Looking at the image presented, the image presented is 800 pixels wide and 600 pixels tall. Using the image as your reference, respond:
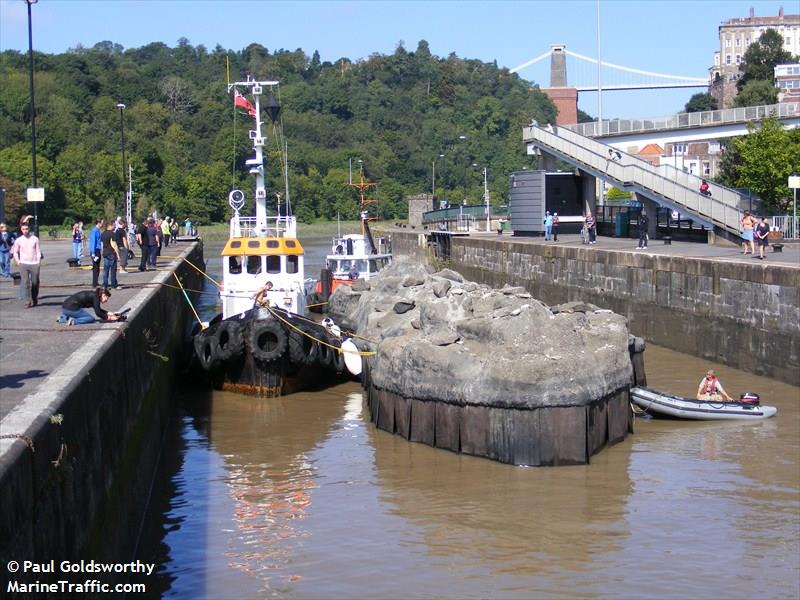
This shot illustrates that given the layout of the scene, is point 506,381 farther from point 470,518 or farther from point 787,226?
point 787,226

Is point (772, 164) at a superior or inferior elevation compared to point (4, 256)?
superior

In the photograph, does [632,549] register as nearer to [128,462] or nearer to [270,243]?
[128,462]

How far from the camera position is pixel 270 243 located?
2719cm

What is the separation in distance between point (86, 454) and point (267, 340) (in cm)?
1280

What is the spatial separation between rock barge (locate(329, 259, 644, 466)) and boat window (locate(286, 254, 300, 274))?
698cm

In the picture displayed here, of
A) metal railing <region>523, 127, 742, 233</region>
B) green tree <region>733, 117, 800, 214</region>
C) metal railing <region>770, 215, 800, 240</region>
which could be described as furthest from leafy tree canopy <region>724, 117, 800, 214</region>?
metal railing <region>770, 215, 800, 240</region>

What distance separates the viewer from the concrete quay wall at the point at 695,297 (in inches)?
985

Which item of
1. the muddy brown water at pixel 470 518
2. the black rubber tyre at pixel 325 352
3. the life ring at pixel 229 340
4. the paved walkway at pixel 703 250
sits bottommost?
the muddy brown water at pixel 470 518

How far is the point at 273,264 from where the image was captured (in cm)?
2727

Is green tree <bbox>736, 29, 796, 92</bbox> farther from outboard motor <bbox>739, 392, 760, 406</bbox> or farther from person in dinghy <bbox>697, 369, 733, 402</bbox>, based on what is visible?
outboard motor <bbox>739, 392, 760, 406</bbox>

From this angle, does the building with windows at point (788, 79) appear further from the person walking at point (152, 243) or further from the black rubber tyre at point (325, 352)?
the black rubber tyre at point (325, 352)

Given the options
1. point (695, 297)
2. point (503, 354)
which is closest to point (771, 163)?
point (695, 297)

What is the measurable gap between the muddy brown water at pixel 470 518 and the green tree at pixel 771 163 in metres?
29.0

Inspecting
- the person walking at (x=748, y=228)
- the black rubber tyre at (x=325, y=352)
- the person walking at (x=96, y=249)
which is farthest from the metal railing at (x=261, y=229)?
the person walking at (x=748, y=228)
